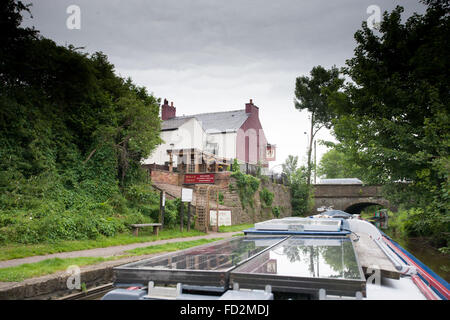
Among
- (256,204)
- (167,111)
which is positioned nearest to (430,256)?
(256,204)

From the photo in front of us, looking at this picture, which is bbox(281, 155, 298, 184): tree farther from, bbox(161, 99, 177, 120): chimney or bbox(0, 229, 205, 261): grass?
bbox(0, 229, 205, 261): grass

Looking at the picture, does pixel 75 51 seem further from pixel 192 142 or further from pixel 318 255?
pixel 192 142

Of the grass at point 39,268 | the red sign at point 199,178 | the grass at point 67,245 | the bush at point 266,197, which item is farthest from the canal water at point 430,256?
the red sign at point 199,178

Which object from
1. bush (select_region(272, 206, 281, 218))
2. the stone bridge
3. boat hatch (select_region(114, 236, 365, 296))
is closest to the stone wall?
bush (select_region(272, 206, 281, 218))

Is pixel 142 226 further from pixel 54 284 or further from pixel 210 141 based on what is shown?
pixel 210 141

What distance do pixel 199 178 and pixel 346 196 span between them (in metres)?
16.8

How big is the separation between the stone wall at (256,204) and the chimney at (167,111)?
13.8 meters

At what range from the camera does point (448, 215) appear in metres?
8.72

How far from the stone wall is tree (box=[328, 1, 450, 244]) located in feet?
29.6

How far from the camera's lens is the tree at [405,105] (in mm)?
10188

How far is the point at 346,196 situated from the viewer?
3259cm

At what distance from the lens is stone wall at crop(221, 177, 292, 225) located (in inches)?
838
